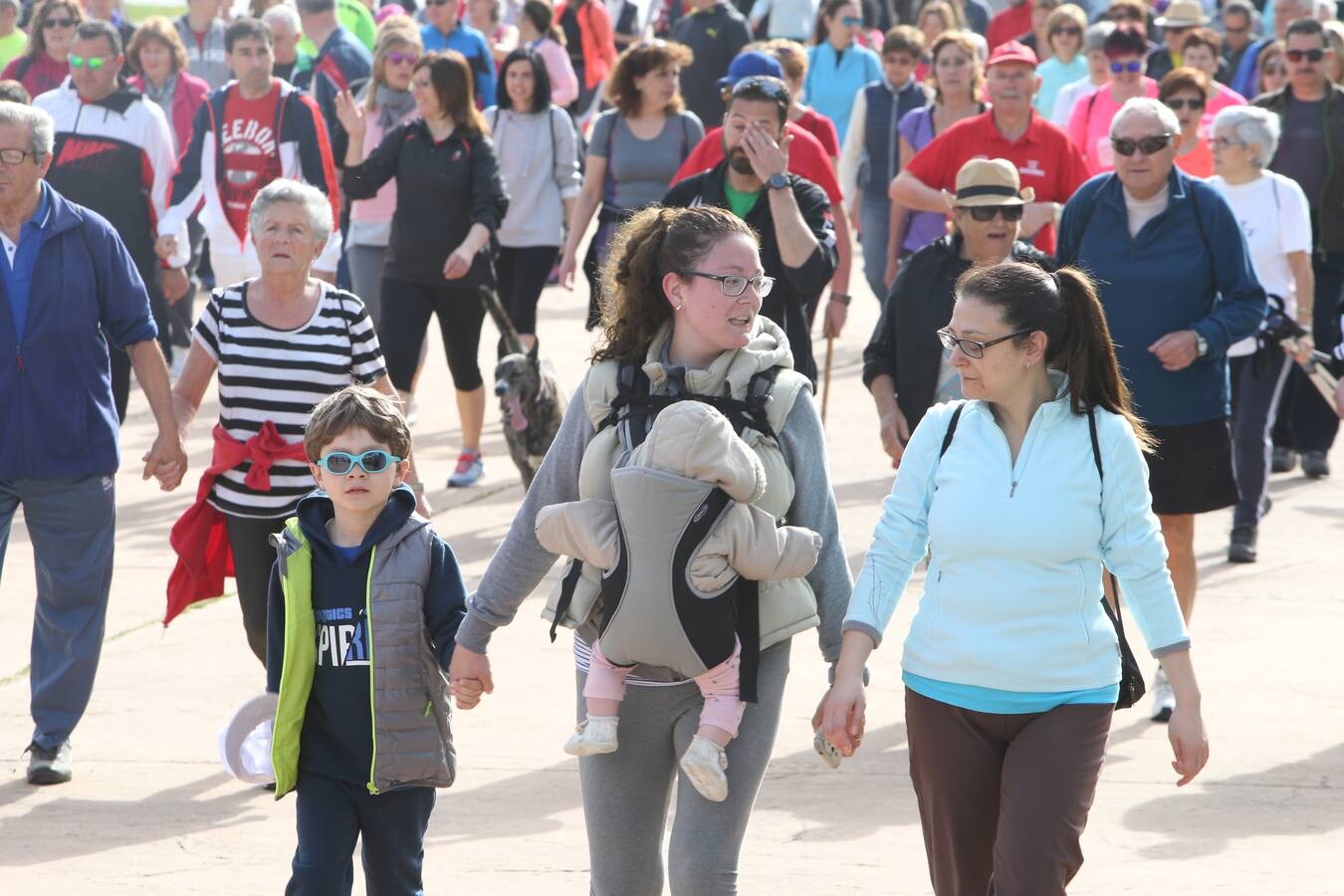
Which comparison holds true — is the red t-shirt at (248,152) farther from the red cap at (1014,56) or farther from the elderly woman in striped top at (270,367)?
the elderly woman in striped top at (270,367)

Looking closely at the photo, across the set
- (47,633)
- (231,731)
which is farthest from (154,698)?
(231,731)

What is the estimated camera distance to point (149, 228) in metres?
10.3

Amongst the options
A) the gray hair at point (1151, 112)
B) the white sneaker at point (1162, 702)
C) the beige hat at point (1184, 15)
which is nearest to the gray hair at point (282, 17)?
the beige hat at point (1184, 15)

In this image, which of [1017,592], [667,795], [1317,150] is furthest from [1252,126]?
[667,795]

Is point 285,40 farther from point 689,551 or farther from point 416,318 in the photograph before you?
point 689,551

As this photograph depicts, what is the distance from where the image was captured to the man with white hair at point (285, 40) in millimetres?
13680

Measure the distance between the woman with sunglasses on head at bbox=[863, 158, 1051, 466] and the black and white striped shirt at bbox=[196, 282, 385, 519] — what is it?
5.84 feet

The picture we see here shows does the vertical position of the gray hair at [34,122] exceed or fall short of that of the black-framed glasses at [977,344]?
it exceeds it

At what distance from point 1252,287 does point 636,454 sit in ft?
10.7

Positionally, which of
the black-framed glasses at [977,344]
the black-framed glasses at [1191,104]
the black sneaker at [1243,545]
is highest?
the black-framed glasses at [977,344]

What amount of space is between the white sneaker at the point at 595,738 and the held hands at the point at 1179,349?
308 centimetres

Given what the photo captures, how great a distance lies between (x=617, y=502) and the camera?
13.3ft

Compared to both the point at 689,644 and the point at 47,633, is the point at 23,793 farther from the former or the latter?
the point at 689,644

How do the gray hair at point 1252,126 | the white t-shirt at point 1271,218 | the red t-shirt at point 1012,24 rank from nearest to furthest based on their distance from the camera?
the gray hair at point 1252,126, the white t-shirt at point 1271,218, the red t-shirt at point 1012,24
